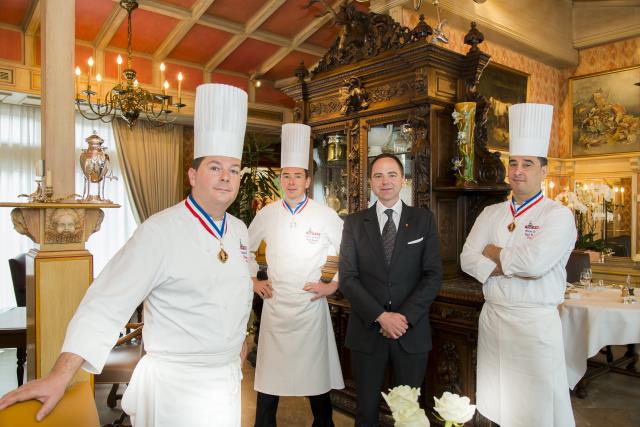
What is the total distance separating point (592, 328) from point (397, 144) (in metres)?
1.81

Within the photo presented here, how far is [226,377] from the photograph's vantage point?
1.59 meters

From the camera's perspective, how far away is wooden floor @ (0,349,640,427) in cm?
318

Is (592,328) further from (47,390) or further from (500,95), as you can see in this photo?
(47,390)

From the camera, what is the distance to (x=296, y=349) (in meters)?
2.71

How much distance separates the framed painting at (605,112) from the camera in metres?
5.89

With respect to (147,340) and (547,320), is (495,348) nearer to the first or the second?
(547,320)

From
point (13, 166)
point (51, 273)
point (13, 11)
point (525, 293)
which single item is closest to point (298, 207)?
→ point (525, 293)

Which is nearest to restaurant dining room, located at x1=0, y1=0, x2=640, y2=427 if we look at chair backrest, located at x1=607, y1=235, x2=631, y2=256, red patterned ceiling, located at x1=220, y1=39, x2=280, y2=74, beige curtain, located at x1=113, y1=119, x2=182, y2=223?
red patterned ceiling, located at x1=220, y1=39, x2=280, y2=74

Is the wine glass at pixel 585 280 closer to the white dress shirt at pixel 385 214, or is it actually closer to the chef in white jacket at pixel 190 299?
the white dress shirt at pixel 385 214

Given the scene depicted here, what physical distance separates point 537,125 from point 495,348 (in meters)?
1.13

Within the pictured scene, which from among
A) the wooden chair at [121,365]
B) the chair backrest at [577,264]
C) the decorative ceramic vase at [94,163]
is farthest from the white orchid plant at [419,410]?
the chair backrest at [577,264]

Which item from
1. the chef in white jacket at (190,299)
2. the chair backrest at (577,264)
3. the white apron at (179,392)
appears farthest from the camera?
the chair backrest at (577,264)

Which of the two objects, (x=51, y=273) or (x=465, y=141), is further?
(x=465, y=141)

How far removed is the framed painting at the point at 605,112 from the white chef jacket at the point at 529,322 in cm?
448
